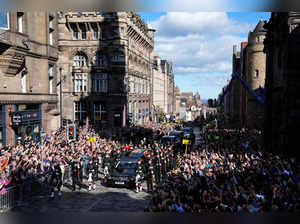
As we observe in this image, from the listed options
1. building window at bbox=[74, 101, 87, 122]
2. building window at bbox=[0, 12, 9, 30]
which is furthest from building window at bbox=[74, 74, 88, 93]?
building window at bbox=[0, 12, 9, 30]

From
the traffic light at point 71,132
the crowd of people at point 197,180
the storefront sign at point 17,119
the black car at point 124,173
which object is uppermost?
the storefront sign at point 17,119

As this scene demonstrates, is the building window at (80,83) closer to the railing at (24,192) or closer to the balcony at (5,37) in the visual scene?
the balcony at (5,37)

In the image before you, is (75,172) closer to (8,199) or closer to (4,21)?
(8,199)

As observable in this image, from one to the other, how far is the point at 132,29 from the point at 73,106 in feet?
50.8

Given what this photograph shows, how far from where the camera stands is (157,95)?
261ft

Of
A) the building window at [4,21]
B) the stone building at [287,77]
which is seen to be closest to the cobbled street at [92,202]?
the stone building at [287,77]

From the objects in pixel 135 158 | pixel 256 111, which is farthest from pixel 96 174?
pixel 256 111

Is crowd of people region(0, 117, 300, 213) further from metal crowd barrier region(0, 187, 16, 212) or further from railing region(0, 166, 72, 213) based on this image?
metal crowd barrier region(0, 187, 16, 212)

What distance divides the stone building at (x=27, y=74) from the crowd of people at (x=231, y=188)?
14172mm

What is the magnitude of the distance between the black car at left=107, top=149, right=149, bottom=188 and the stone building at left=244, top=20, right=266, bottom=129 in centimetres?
3185

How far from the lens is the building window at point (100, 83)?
45219 millimetres

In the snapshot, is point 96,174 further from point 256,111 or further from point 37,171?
point 256,111

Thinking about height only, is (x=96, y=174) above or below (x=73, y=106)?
below

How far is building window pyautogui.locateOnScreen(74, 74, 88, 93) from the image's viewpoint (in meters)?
45.5
